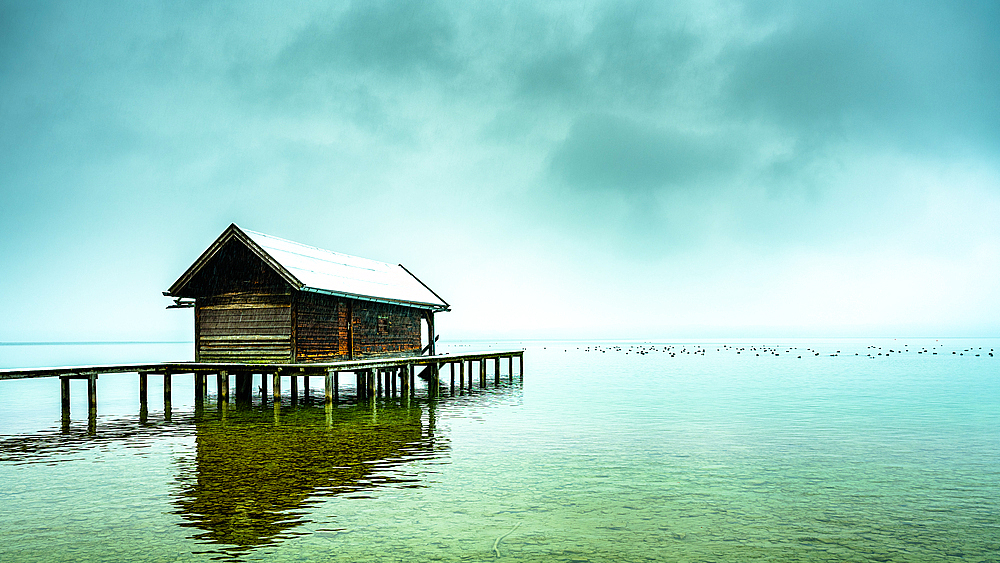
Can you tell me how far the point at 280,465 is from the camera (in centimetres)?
1620

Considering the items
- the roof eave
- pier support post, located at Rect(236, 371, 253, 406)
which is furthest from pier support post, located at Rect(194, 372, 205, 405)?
the roof eave

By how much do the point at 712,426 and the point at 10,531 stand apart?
20.4 m

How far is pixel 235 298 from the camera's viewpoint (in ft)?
92.5

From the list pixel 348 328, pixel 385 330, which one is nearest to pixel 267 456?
pixel 348 328

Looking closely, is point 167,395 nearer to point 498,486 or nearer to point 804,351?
point 498,486

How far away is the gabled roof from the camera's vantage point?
88.9 ft

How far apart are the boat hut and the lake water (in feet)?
8.37

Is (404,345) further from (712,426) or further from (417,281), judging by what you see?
(712,426)

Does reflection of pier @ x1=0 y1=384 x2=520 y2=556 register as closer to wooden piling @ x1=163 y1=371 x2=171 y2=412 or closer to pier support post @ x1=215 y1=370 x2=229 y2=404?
pier support post @ x1=215 y1=370 x2=229 y2=404

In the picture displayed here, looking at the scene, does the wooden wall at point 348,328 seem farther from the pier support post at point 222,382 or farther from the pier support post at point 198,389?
the pier support post at point 198,389

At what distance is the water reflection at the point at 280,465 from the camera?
11422mm

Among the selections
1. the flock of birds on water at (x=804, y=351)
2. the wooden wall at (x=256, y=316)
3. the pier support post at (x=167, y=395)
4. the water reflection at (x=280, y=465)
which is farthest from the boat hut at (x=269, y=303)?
the flock of birds on water at (x=804, y=351)

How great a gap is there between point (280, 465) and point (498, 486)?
17.1 ft

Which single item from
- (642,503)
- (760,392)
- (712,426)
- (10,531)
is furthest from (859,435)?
(10,531)
